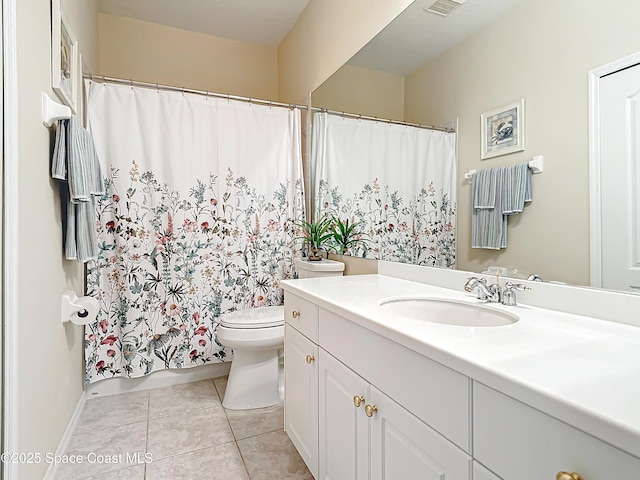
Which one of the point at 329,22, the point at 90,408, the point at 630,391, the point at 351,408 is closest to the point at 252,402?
the point at 90,408

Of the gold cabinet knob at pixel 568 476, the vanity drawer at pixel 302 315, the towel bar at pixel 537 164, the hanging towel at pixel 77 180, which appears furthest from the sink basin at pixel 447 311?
the hanging towel at pixel 77 180

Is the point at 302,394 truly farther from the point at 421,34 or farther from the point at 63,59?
the point at 63,59

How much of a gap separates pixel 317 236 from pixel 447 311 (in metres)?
1.24

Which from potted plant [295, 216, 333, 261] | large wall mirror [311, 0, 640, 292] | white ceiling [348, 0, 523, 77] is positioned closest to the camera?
large wall mirror [311, 0, 640, 292]

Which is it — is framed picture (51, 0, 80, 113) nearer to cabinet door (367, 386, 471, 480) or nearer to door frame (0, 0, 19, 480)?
door frame (0, 0, 19, 480)

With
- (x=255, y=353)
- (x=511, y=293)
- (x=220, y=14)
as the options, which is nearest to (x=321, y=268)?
(x=255, y=353)

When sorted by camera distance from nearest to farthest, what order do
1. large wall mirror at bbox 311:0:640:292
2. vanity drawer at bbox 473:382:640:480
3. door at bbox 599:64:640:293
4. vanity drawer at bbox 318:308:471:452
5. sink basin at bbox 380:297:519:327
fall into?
vanity drawer at bbox 473:382:640:480
vanity drawer at bbox 318:308:471:452
door at bbox 599:64:640:293
large wall mirror at bbox 311:0:640:292
sink basin at bbox 380:297:519:327

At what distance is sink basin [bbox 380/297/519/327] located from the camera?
1.06m

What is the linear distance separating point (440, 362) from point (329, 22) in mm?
2382

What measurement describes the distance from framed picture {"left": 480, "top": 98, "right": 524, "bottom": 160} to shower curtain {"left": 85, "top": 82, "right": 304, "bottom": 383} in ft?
4.79

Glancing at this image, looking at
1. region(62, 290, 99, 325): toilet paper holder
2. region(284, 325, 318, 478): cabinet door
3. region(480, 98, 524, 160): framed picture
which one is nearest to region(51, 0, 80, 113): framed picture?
region(62, 290, 99, 325): toilet paper holder

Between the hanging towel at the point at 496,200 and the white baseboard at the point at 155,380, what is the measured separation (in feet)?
6.24

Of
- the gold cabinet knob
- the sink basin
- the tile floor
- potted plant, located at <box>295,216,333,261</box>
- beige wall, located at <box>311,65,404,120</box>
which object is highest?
beige wall, located at <box>311,65,404,120</box>

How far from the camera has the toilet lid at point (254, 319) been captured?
77.9 inches
